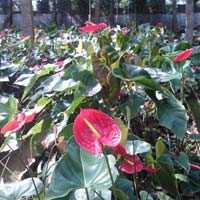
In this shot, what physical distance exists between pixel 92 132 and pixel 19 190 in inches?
10.6

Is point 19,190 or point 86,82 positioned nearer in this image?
point 19,190

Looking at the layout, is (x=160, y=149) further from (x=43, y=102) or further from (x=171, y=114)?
(x=43, y=102)

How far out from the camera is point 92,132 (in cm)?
59

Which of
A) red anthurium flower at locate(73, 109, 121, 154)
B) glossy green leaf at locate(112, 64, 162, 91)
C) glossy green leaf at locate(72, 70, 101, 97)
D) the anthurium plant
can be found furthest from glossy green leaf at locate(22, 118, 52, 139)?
red anthurium flower at locate(73, 109, 121, 154)

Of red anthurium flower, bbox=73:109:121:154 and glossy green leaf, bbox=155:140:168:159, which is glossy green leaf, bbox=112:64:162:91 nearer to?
glossy green leaf, bbox=155:140:168:159

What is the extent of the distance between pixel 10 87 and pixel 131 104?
1470 mm

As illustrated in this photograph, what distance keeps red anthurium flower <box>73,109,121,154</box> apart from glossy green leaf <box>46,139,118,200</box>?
100mm

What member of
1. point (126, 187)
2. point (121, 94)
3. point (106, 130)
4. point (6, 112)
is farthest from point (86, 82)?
point (106, 130)

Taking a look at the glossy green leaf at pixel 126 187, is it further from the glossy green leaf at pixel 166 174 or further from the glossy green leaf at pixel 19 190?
the glossy green leaf at pixel 19 190

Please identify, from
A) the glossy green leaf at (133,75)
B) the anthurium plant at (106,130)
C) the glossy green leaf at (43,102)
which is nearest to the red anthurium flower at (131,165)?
the anthurium plant at (106,130)

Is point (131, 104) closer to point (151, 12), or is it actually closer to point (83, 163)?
point (83, 163)

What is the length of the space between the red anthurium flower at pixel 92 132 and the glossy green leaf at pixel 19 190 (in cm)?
23

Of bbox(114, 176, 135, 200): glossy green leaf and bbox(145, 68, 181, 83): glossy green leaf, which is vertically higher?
bbox(145, 68, 181, 83): glossy green leaf

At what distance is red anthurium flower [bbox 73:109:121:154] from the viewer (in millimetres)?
Result: 596
